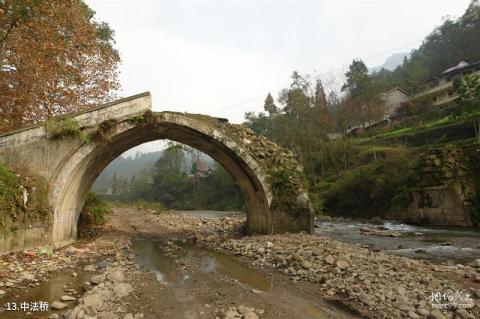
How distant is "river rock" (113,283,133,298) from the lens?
6808mm

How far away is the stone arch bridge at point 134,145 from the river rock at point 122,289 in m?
4.31

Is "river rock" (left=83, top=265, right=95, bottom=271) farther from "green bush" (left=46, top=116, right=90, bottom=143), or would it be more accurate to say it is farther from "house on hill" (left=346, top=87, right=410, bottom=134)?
"house on hill" (left=346, top=87, right=410, bottom=134)

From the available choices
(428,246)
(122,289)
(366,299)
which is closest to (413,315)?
(366,299)

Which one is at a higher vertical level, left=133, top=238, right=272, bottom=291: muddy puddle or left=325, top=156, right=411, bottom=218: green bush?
left=325, top=156, right=411, bottom=218: green bush

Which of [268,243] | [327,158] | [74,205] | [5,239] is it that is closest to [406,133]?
[327,158]

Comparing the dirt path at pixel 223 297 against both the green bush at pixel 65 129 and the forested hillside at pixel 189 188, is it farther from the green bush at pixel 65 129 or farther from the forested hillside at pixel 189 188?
the forested hillside at pixel 189 188

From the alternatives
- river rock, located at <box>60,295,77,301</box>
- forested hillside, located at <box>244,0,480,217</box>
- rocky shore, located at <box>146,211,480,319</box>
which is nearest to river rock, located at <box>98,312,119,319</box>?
river rock, located at <box>60,295,77,301</box>

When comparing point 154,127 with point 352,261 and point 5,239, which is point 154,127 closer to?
point 5,239

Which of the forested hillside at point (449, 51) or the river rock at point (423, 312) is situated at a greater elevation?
the forested hillside at point (449, 51)

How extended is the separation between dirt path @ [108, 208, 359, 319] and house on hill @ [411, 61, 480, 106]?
48015 millimetres

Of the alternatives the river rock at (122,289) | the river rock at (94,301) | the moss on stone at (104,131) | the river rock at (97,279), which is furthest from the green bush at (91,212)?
the river rock at (94,301)

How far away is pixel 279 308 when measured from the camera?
6289mm

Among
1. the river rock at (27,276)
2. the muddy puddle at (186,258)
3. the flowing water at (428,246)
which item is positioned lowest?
the flowing water at (428,246)

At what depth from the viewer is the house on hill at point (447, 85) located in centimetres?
4722
